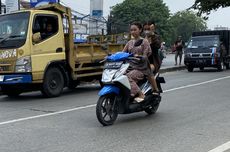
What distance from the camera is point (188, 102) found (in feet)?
36.4

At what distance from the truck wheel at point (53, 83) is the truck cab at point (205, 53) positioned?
466 inches

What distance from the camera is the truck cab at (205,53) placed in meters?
23.0

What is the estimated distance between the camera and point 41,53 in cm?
1193

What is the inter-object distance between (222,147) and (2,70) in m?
7.03

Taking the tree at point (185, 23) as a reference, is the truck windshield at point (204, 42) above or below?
below

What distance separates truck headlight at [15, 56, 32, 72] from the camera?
456 inches

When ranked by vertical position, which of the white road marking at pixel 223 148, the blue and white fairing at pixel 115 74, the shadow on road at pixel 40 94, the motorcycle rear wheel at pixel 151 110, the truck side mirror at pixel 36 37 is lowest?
the white road marking at pixel 223 148

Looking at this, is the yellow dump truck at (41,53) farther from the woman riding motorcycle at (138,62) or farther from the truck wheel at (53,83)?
the woman riding motorcycle at (138,62)

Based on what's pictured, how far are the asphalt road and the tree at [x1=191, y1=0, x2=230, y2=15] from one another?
20341 mm

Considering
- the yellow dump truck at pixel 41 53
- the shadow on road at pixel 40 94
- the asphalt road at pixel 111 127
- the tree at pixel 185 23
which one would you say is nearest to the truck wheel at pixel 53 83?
the yellow dump truck at pixel 41 53

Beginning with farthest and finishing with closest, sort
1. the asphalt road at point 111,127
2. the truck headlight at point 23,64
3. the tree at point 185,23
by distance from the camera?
the tree at point 185,23 < the truck headlight at point 23,64 < the asphalt road at point 111,127

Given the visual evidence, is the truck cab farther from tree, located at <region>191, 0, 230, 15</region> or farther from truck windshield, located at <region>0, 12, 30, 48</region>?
truck windshield, located at <region>0, 12, 30, 48</region>

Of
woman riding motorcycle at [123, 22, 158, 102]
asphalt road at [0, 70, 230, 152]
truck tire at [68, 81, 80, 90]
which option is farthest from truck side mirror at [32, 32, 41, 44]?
woman riding motorcycle at [123, 22, 158, 102]

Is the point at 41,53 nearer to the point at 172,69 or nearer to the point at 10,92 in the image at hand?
the point at 10,92
